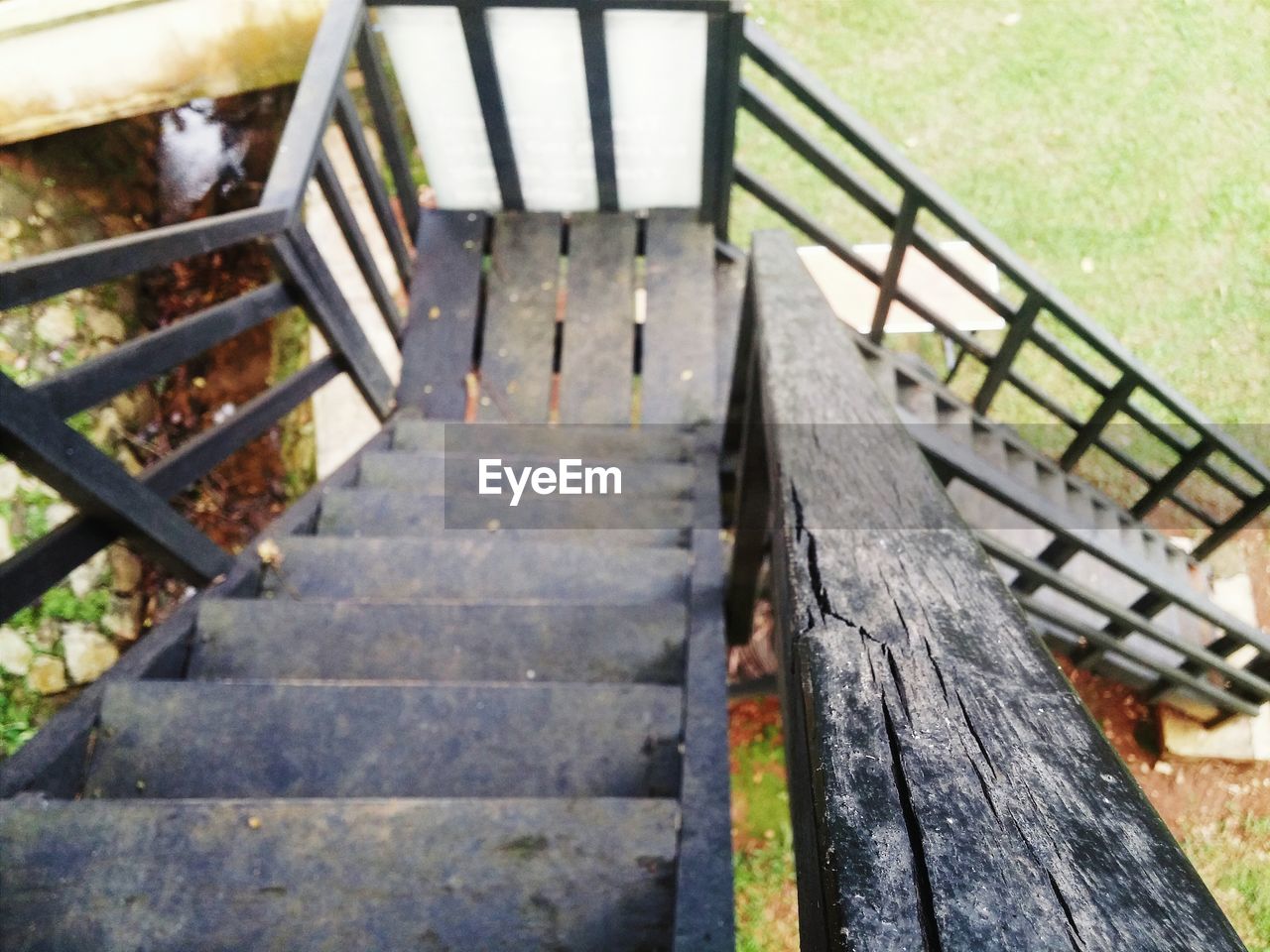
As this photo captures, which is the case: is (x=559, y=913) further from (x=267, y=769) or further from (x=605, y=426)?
(x=605, y=426)

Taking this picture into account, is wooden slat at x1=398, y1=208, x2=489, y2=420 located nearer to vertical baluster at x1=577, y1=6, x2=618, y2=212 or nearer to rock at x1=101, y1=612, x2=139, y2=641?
vertical baluster at x1=577, y1=6, x2=618, y2=212

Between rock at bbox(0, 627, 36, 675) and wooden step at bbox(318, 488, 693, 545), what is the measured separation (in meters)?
1.92

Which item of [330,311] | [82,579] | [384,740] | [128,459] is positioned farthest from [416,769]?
[128,459]

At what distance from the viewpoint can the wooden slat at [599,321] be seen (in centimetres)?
353

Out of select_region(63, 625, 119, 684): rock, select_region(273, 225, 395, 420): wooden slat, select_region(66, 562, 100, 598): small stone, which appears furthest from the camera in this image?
select_region(66, 562, 100, 598): small stone

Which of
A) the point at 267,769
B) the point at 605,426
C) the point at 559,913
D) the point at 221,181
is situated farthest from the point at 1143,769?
the point at 221,181

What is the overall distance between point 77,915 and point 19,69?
4.61 metres

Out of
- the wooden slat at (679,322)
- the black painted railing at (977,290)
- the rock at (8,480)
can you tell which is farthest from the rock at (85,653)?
the black painted railing at (977,290)

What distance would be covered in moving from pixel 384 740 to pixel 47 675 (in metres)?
2.87

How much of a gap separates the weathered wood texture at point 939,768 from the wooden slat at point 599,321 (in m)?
2.52

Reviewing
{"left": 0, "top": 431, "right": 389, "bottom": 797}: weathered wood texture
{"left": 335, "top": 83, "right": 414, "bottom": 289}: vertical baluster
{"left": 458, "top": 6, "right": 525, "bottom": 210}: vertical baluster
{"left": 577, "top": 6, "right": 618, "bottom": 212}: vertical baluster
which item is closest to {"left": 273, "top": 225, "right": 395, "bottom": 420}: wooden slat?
{"left": 335, "top": 83, "right": 414, "bottom": 289}: vertical baluster

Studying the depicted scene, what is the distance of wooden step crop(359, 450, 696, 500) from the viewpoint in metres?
2.84

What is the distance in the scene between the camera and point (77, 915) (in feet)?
4.18

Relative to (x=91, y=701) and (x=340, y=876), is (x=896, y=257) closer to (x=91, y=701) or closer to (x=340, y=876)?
(x=340, y=876)
